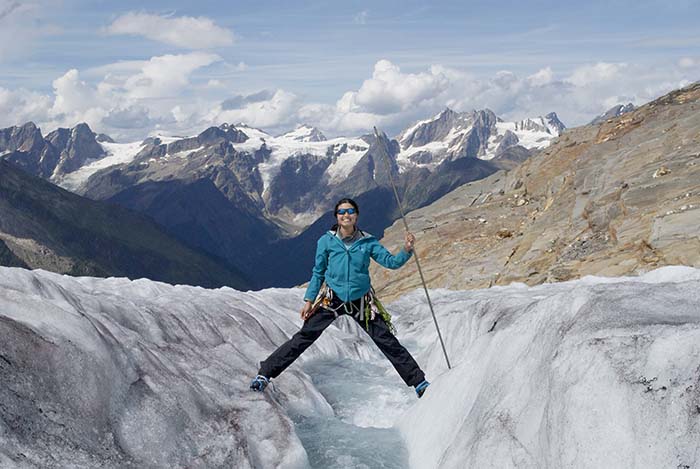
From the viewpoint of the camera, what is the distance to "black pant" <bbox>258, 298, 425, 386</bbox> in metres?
12.2

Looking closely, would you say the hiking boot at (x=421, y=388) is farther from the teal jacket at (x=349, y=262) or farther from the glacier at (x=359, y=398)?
the teal jacket at (x=349, y=262)

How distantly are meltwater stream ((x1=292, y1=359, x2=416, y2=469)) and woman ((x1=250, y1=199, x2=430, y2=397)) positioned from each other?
1281mm

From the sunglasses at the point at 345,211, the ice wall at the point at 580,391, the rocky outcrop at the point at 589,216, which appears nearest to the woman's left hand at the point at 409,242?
the sunglasses at the point at 345,211

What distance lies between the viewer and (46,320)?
8.97 m

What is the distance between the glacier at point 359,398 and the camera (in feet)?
22.2

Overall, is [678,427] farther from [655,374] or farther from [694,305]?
[694,305]

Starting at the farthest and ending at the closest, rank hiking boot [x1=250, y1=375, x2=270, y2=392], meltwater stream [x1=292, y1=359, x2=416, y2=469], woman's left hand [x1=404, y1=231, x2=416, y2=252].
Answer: hiking boot [x1=250, y1=375, x2=270, y2=392]
woman's left hand [x1=404, y1=231, x2=416, y2=252]
meltwater stream [x1=292, y1=359, x2=416, y2=469]

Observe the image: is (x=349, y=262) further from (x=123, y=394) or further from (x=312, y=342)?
(x=123, y=394)

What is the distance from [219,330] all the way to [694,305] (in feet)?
36.7

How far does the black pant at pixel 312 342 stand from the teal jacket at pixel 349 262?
1.17 ft

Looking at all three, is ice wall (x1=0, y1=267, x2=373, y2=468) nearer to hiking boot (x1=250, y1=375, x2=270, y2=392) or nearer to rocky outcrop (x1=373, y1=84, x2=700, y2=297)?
hiking boot (x1=250, y1=375, x2=270, y2=392)

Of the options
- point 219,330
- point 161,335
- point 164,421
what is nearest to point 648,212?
point 219,330

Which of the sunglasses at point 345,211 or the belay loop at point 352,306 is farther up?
the sunglasses at point 345,211

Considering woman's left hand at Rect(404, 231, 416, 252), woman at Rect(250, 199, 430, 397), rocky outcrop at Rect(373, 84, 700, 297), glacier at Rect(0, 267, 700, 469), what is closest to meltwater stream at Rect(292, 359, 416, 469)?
glacier at Rect(0, 267, 700, 469)
